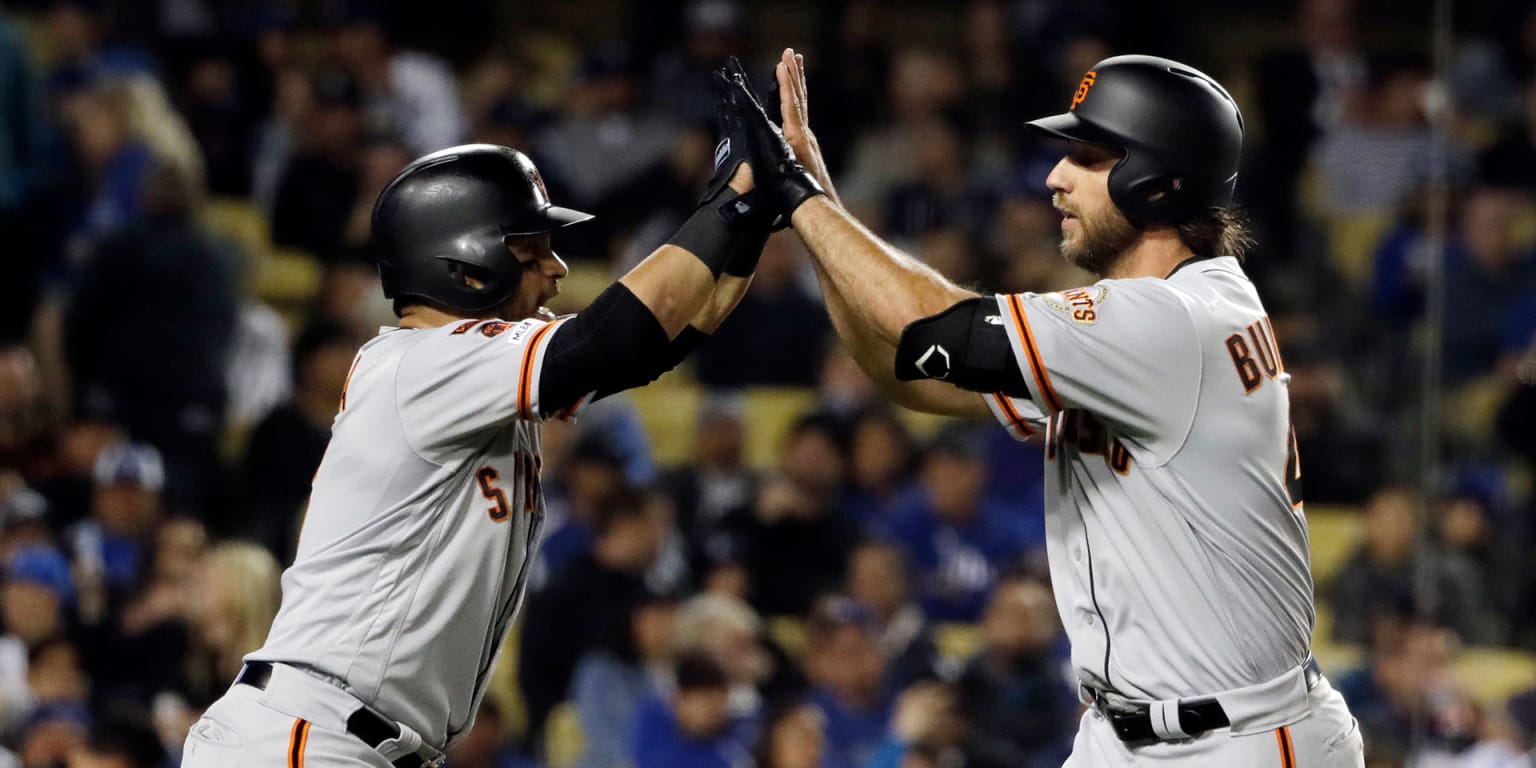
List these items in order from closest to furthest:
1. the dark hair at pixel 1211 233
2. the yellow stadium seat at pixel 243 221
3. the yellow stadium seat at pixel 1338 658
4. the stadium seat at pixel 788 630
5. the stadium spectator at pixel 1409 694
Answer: the dark hair at pixel 1211 233 → the stadium spectator at pixel 1409 694 → the yellow stadium seat at pixel 1338 658 → the stadium seat at pixel 788 630 → the yellow stadium seat at pixel 243 221

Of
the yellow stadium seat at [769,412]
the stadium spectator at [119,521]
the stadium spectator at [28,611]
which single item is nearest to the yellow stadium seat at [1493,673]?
the yellow stadium seat at [769,412]

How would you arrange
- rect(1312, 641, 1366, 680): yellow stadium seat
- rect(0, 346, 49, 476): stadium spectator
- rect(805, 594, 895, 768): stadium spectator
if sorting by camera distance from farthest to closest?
1. rect(0, 346, 49, 476): stadium spectator
2. rect(1312, 641, 1366, 680): yellow stadium seat
3. rect(805, 594, 895, 768): stadium spectator

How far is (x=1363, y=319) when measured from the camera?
789 cm

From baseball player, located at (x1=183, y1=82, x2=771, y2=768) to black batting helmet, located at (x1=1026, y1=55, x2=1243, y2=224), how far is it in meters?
0.68

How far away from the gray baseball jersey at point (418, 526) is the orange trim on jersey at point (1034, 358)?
80 centimetres

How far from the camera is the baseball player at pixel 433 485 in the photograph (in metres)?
3.34

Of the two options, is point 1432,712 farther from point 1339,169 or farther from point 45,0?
point 45,0

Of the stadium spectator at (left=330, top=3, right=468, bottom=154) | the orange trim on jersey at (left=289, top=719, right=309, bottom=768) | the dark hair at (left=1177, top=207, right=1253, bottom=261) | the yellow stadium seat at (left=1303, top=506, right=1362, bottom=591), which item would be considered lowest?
the yellow stadium seat at (left=1303, top=506, right=1362, bottom=591)

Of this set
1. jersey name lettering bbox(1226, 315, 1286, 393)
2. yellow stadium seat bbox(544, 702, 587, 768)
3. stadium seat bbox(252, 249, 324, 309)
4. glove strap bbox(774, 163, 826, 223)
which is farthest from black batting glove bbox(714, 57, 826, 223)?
stadium seat bbox(252, 249, 324, 309)

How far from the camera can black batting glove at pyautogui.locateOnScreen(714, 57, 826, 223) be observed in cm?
356

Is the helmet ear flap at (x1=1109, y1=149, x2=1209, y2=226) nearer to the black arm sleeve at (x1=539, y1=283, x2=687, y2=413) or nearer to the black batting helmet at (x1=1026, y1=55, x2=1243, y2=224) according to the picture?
the black batting helmet at (x1=1026, y1=55, x2=1243, y2=224)

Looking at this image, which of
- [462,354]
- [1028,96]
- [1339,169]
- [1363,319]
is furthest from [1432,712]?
[462,354]

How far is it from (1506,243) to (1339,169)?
934 mm

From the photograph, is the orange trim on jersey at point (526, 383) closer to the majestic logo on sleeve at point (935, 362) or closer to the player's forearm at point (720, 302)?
the player's forearm at point (720, 302)
